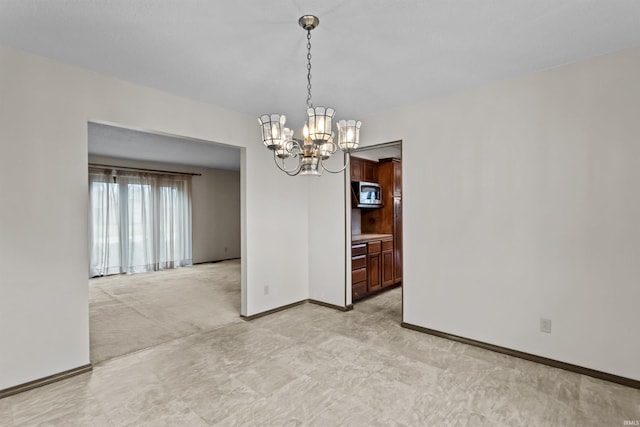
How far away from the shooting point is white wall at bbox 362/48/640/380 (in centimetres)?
247

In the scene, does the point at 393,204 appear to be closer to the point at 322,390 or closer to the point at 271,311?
the point at 271,311

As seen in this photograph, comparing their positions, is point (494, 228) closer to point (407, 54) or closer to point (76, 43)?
point (407, 54)

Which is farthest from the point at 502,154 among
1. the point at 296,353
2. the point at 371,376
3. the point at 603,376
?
the point at 296,353

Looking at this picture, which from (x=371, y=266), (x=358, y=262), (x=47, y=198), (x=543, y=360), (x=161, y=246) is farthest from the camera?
(x=161, y=246)

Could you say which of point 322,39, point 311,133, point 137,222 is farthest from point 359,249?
point 137,222

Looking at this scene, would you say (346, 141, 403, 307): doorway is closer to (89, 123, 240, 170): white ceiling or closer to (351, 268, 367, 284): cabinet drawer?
(351, 268, 367, 284): cabinet drawer

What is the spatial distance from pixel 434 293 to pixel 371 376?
131 centimetres

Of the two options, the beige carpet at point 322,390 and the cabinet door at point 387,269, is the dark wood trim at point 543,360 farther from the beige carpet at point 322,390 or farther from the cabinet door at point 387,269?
the cabinet door at point 387,269

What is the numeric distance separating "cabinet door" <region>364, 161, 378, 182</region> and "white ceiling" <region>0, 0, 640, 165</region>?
8.32 ft

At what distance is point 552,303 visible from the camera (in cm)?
276

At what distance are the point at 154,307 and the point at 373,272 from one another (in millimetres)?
3204

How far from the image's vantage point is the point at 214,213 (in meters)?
8.79

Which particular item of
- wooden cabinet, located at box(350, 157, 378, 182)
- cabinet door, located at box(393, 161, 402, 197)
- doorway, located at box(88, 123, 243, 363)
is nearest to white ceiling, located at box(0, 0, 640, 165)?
doorway, located at box(88, 123, 243, 363)

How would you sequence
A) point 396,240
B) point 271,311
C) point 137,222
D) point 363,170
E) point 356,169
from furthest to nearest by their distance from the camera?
point 137,222, point 396,240, point 363,170, point 356,169, point 271,311
